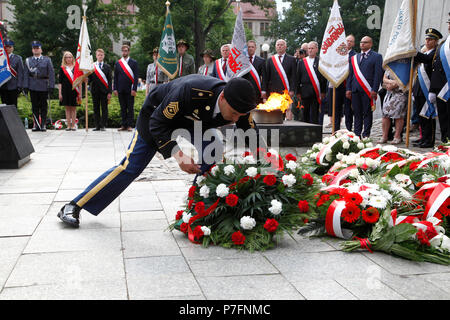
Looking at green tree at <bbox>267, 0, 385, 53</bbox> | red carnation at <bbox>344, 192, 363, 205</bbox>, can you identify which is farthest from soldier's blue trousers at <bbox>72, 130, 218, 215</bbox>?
green tree at <bbox>267, 0, 385, 53</bbox>

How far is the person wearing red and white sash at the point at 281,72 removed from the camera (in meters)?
11.1

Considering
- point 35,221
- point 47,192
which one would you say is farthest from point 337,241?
point 47,192

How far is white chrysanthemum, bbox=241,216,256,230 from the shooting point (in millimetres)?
3604

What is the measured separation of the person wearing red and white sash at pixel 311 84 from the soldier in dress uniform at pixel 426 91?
2158 millimetres

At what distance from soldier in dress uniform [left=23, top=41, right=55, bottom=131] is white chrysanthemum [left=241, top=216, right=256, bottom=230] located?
1011cm

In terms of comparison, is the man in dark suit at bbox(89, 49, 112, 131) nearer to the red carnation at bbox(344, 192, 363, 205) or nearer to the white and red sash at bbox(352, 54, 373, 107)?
the white and red sash at bbox(352, 54, 373, 107)

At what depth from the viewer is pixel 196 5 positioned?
27.5 meters

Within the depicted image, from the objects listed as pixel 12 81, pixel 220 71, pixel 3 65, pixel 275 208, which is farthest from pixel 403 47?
pixel 12 81

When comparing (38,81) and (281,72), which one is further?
(38,81)

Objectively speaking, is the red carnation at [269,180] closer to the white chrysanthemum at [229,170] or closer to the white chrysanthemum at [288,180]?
the white chrysanthemum at [288,180]

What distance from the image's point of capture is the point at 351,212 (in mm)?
3660

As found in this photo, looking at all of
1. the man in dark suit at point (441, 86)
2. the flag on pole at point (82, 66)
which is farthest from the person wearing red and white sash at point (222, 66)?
the man in dark suit at point (441, 86)

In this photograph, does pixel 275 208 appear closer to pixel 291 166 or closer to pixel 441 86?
pixel 291 166

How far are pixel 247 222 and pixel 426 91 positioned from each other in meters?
6.59
